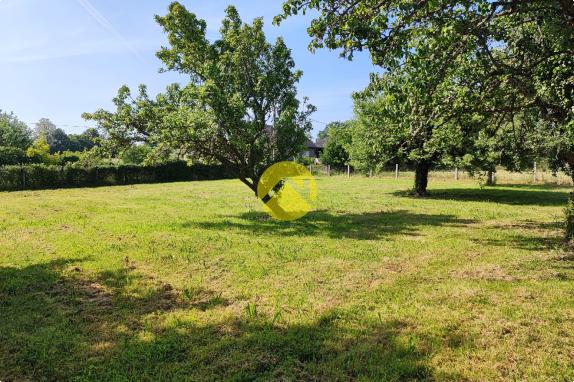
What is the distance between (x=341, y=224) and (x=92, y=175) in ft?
85.2

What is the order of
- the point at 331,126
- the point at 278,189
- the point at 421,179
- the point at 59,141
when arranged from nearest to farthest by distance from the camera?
1. the point at 278,189
2. the point at 421,179
3. the point at 331,126
4. the point at 59,141

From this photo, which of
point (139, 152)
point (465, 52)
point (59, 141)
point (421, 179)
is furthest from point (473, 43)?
point (59, 141)

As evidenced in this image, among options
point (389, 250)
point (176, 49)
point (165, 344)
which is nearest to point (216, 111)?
point (176, 49)

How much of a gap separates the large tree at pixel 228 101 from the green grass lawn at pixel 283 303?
10.4 ft

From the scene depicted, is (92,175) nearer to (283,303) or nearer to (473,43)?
(283,303)

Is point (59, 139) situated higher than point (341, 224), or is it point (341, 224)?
point (59, 139)

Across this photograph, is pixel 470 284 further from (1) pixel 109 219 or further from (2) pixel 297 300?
(1) pixel 109 219

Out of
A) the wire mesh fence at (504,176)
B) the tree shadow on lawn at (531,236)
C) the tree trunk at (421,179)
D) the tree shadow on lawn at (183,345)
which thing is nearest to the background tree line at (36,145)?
the tree shadow on lawn at (183,345)

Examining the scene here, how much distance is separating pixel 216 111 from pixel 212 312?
7.80m

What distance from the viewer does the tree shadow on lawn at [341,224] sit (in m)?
11.2

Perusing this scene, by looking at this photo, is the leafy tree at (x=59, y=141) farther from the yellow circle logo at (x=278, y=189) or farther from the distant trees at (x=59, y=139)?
the yellow circle logo at (x=278, y=189)

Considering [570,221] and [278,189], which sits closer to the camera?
[570,221]

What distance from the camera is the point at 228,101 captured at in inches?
480

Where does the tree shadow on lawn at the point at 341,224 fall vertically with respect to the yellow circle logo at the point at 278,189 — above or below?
below
